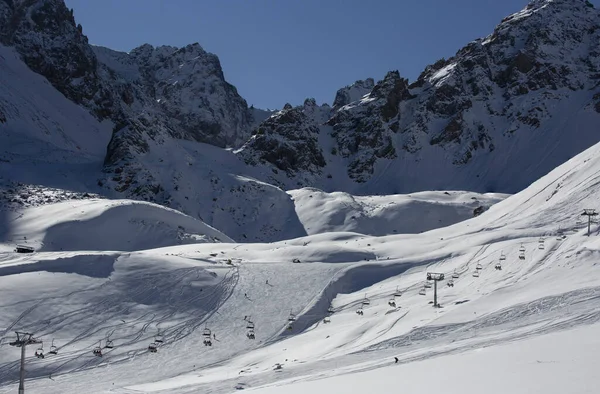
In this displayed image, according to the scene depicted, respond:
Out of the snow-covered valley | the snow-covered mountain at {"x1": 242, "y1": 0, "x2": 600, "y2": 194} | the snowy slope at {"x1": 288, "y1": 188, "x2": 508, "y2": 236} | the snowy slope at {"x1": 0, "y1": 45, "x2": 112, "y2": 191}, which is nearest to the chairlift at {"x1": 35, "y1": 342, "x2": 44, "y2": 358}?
the snow-covered valley

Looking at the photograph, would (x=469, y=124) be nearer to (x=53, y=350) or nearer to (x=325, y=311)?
(x=325, y=311)

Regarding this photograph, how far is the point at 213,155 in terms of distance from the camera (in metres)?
148

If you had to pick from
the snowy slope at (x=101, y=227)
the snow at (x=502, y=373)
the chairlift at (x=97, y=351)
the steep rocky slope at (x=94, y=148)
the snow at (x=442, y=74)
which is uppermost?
the snow at (x=442, y=74)

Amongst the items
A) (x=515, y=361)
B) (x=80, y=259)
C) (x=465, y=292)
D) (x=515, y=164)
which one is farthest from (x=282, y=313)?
(x=515, y=164)

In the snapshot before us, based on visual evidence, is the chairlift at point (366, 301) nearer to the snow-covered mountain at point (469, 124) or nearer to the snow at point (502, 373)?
the snow at point (502, 373)

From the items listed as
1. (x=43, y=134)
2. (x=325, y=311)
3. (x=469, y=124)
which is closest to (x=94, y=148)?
Result: (x=43, y=134)

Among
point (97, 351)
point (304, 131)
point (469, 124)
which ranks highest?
point (304, 131)

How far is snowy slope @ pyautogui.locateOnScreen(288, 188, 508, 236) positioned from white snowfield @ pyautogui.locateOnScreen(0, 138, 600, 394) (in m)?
40.8

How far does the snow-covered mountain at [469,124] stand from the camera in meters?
156

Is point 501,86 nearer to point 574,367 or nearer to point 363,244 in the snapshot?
point 363,244

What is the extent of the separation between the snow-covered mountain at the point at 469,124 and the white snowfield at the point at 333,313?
89.7m

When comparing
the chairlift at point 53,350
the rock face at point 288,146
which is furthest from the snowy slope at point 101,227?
the rock face at point 288,146

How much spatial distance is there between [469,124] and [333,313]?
435ft

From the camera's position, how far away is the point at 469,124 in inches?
6737
